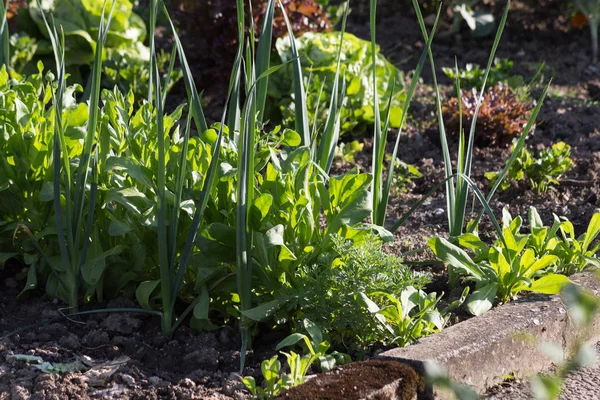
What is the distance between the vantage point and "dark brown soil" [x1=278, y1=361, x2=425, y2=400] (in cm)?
205

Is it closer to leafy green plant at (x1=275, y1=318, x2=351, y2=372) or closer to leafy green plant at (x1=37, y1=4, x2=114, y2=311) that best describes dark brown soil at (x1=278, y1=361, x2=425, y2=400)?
leafy green plant at (x1=275, y1=318, x2=351, y2=372)

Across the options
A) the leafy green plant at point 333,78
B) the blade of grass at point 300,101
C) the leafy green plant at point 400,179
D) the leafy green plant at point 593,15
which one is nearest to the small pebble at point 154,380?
the blade of grass at point 300,101

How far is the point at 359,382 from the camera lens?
211 centimetres

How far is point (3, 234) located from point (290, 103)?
6.16 feet

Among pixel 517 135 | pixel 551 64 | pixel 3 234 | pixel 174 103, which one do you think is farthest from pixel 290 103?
pixel 551 64

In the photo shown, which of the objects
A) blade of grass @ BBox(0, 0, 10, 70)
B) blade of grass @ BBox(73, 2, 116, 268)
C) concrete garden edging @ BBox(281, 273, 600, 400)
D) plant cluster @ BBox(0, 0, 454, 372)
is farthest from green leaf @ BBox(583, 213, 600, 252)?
blade of grass @ BBox(0, 0, 10, 70)

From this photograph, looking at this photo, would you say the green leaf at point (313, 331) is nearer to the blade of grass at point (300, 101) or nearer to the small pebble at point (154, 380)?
the small pebble at point (154, 380)

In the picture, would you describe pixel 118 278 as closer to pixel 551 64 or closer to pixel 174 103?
pixel 174 103

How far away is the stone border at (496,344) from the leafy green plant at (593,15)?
355 centimetres

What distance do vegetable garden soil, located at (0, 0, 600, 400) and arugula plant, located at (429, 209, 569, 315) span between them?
0.76 ft

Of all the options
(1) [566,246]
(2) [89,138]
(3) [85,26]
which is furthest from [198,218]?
(3) [85,26]

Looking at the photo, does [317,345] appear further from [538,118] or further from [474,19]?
[474,19]

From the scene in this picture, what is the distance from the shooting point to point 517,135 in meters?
4.28

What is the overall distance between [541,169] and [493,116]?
25.4 inches
